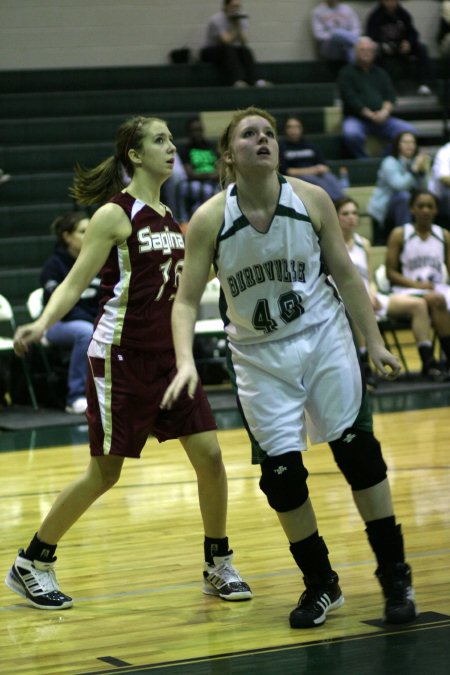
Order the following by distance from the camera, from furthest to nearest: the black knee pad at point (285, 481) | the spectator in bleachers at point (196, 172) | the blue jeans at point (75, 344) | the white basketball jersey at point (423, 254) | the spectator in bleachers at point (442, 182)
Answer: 1. the spectator in bleachers at point (442, 182)
2. the spectator in bleachers at point (196, 172)
3. the white basketball jersey at point (423, 254)
4. the blue jeans at point (75, 344)
5. the black knee pad at point (285, 481)

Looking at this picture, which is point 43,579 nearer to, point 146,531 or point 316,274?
point 146,531

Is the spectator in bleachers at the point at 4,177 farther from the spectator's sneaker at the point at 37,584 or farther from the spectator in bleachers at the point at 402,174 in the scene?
the spectator's sneaker at the point at 37,584

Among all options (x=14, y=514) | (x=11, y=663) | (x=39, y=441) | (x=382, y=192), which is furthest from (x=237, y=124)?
(x=382, y=192)

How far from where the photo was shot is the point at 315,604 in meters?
3.97

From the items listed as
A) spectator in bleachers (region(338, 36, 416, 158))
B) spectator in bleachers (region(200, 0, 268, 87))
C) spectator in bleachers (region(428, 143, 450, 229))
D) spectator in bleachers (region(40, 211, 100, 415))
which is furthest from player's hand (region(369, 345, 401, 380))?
spectator in bleachers (region(200, 0, 268, 87))

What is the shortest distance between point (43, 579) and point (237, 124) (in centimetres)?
170

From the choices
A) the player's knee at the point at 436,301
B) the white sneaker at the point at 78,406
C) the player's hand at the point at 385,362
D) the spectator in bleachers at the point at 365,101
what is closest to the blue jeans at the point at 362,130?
the spectator in bleachers at the point at 365,101

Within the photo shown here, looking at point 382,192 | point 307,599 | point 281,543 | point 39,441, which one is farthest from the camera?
point 382,192

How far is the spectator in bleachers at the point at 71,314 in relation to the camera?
8578mm

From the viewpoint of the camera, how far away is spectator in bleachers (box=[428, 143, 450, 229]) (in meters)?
11.8

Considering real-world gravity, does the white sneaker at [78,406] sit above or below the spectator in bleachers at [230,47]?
below

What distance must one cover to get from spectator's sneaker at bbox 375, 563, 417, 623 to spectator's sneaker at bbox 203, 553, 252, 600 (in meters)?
0.57

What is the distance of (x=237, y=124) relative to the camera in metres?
3.95

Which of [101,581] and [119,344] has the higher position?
[119,344]
